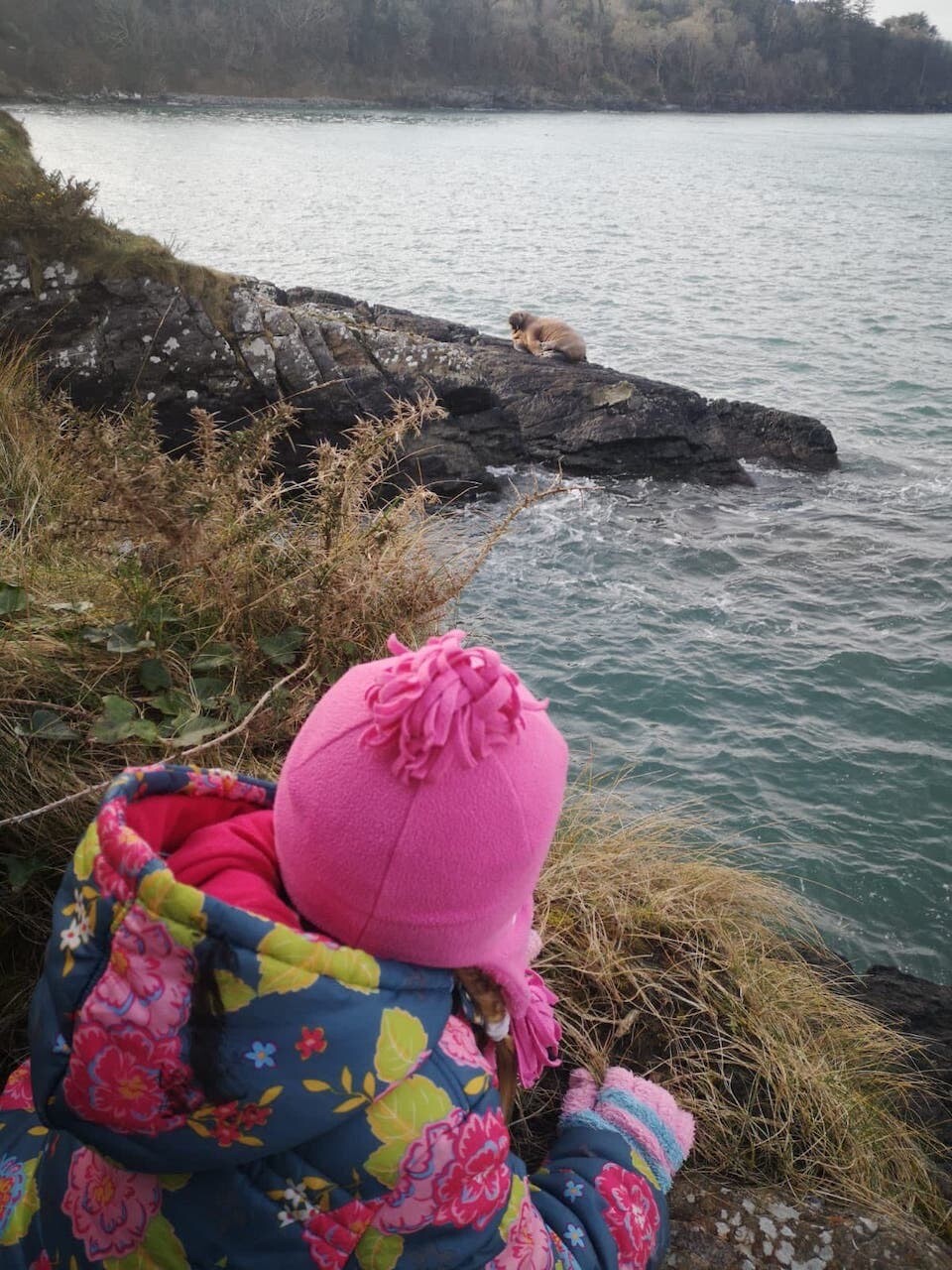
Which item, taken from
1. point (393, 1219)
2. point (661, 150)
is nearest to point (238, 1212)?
point (393, 1219)

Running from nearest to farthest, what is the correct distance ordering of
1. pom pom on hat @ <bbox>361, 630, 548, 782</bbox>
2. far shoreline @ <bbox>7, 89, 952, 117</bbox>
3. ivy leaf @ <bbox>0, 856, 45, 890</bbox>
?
pom pom on hat @ <bbox>361, 630, 548, 782</bbox> < ivy leaf @ <bbox>0, 856, 45, 890</bbox> < far shoreline @ <bbox>7, 89, 952, 117</bbox>

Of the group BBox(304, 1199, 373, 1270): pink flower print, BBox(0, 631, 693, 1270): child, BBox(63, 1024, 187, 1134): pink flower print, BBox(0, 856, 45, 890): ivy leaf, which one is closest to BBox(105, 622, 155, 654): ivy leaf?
BBox(0, 856, 45, 890): ivy leaf

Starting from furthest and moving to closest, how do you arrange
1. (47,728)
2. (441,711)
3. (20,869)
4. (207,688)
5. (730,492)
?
(730,492) < (207,688) < (47,728) < (20,869) < (441,711)

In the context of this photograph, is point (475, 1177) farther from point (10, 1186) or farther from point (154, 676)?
point (154, 676)

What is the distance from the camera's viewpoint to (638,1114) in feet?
7.55

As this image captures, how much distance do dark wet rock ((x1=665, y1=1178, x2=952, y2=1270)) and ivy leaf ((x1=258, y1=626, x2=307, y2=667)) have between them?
2019mm

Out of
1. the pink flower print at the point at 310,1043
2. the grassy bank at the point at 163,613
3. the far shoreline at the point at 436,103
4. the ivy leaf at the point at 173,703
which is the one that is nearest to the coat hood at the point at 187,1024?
the pink flower print at the point at 310,1043

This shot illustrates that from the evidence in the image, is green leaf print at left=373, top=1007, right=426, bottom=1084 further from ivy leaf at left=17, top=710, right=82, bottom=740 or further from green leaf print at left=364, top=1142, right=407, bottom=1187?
ivy leaf at left=17, top=710, right=82, bottom=740

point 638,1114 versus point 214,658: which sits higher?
point 214,658

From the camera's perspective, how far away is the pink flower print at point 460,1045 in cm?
147

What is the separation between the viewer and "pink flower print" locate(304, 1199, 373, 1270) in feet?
4.52

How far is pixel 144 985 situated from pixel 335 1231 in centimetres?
49

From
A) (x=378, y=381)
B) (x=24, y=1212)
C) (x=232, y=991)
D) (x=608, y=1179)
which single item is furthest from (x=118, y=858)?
(x=378, y=381)

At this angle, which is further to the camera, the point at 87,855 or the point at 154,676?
the point at 154,676
